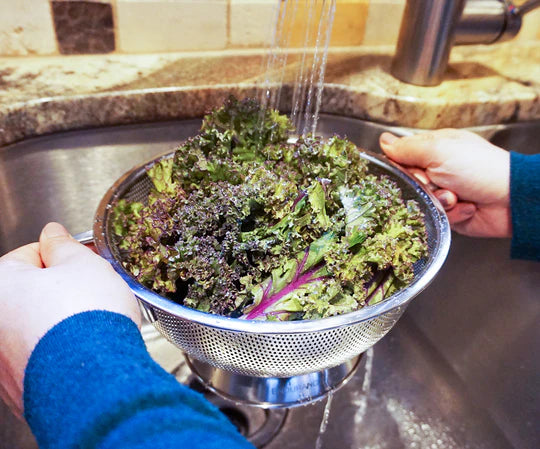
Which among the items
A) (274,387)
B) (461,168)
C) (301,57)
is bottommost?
(274,387)

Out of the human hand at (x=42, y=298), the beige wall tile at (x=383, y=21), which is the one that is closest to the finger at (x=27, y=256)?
the human hand at (x=42, y=298)

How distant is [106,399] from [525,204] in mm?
718

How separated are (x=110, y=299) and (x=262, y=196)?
0.68ft

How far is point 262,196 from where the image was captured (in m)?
0.54

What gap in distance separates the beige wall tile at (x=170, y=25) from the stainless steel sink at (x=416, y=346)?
0.71 ft

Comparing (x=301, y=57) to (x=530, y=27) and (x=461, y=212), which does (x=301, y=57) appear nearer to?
(x=461, y=212)

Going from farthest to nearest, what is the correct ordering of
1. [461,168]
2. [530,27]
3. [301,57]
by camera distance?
[530,27] → [301,57] → [461,168]

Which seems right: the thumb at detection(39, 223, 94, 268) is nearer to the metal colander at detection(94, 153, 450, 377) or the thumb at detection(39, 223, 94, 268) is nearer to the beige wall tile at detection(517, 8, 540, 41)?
the metal colander at detection(94, 153, 450, 377)

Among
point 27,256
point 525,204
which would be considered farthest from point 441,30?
point 27,256

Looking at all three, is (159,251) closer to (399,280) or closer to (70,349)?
(70,349)

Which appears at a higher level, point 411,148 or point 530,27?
point 530,27

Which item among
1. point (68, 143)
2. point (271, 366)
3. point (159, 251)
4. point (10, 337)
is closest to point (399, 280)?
point (271, 366)

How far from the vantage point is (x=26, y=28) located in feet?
2.74

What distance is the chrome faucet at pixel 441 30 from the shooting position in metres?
0.83
